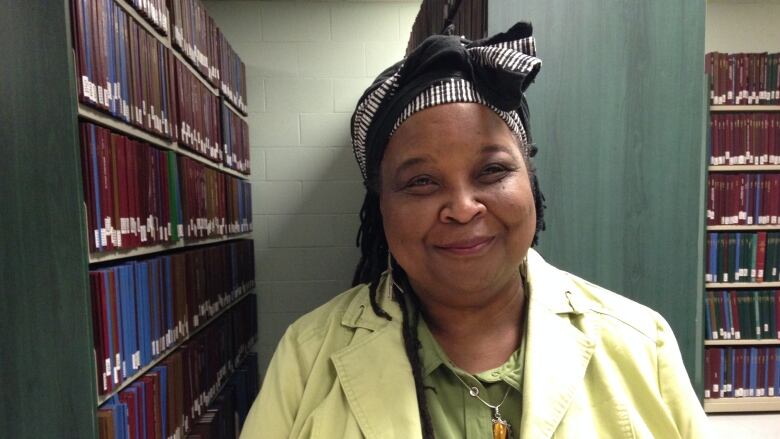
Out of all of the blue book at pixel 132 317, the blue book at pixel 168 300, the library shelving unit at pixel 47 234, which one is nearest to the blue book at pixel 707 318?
the blue book at pixel 168 300

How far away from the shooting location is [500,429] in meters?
0.85

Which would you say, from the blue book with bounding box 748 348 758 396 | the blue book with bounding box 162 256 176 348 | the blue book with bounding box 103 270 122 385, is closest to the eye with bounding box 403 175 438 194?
the blue book with bounding box 103 270 122 385

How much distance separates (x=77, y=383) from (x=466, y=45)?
1.35 m

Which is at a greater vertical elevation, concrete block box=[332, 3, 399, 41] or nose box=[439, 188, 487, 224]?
concrete block box=[332, 3, 399, 41]

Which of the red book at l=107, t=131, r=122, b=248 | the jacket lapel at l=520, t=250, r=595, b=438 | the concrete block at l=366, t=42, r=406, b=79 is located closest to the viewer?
the jacket lapel at l=520, t=250, r=595, b=438

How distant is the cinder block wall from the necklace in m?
2.85

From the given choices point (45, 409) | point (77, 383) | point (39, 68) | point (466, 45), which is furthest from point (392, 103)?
point (45, 409)

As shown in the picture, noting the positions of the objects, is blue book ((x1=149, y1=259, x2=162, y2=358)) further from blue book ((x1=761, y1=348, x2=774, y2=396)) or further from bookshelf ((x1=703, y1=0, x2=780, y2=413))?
blue book ((x1=761, y1=348, x2=774, y2=396))

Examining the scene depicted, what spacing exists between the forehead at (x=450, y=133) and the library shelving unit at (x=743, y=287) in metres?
3.16

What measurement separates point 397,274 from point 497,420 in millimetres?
346

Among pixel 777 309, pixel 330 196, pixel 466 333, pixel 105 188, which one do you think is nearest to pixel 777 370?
pixel 777 309

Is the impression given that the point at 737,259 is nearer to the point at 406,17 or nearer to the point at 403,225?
the point at 406,17

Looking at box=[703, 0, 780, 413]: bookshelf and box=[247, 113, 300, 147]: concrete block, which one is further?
box=[247, 113, 300, 147]: concrete block

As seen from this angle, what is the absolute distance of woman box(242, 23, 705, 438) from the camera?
0.85m
